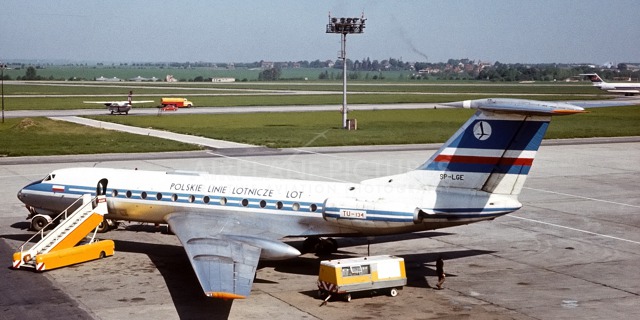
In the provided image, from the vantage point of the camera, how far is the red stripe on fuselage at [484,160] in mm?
25984

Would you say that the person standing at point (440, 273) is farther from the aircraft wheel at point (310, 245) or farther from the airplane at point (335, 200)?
the aircraft wheel at point (310, 245)

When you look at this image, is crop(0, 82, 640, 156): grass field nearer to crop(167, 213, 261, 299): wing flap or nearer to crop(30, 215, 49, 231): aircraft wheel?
crop(30, 215, 49, 231): aircraft wheel

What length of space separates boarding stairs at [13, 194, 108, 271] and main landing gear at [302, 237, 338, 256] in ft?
27.6

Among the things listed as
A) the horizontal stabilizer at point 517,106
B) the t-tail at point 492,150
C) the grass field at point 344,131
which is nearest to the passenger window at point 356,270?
the t-tail at point 492,150

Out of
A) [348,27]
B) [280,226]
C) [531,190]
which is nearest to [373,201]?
[280,226]

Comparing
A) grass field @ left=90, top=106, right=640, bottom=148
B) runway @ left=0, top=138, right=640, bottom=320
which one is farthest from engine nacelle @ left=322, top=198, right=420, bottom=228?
grass field @ left=90, top=106, right=640, bottom=148

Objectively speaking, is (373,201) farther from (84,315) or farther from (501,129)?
(84,315)

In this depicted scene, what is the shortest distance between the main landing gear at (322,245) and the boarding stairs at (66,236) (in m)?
8.42

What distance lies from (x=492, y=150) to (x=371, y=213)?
4584mm

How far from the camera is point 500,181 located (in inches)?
1040

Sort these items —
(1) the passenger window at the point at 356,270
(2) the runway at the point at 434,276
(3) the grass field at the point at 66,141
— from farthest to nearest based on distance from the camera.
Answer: (3) the grass field at the point at 66,141 < (1) the passenger window at the point at 356,270 < (2) the runway at the point at 434,276

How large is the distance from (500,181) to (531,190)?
2173 centimetres

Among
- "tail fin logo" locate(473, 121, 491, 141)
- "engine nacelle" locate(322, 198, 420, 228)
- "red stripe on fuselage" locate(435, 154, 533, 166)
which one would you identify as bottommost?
"engine nacelle" locate(322, 198, 420, 228)

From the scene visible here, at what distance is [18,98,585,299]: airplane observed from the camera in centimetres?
2497
